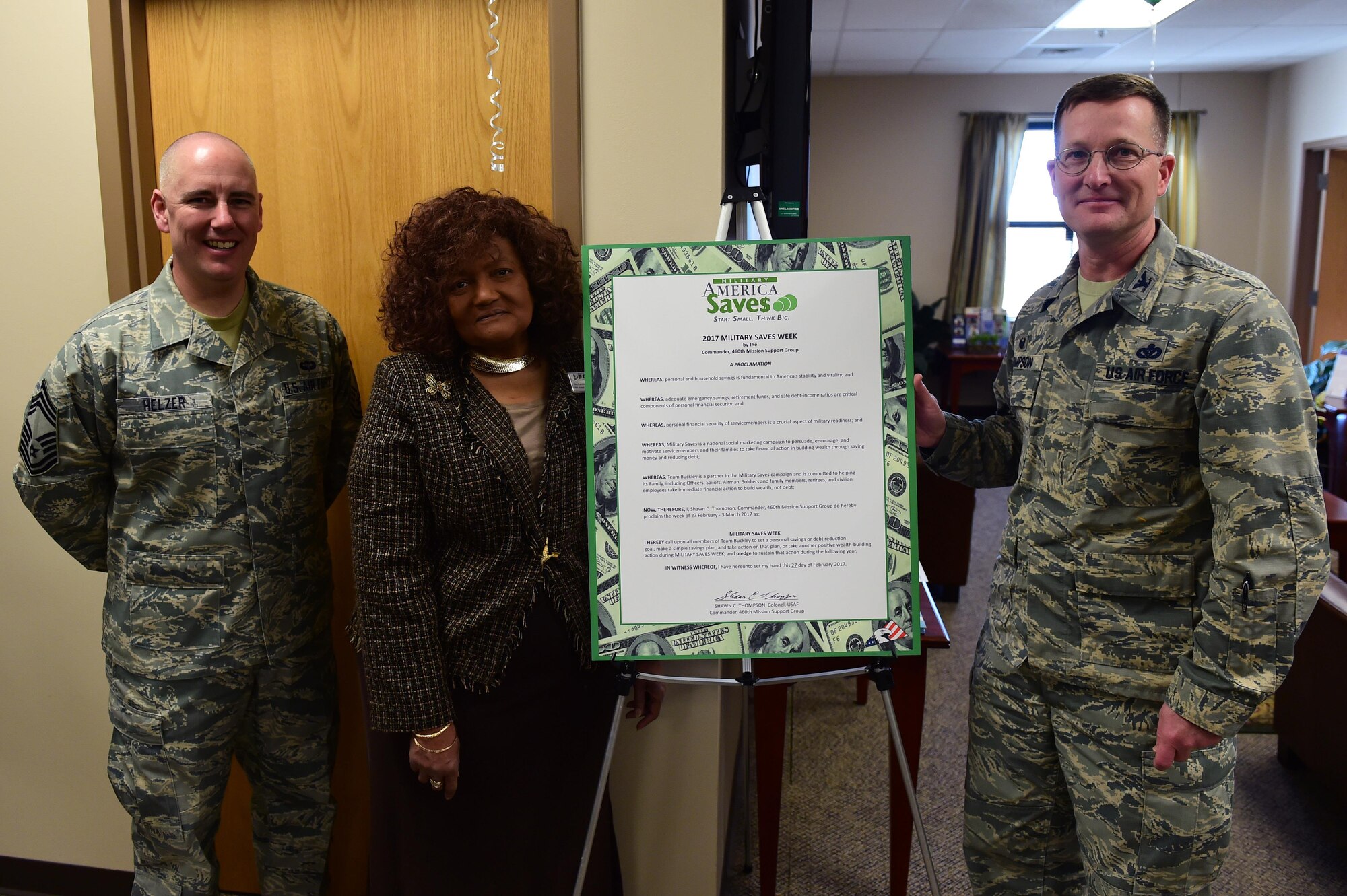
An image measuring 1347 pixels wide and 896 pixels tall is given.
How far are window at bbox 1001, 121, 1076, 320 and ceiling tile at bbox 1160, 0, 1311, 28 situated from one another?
75.5 inches

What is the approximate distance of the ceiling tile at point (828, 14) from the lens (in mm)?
5395

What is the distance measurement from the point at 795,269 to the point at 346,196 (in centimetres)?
102

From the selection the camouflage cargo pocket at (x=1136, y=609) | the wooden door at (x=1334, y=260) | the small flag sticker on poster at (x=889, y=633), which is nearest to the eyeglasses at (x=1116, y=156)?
the camouflage cargo pocket at (x=1136, y=609)

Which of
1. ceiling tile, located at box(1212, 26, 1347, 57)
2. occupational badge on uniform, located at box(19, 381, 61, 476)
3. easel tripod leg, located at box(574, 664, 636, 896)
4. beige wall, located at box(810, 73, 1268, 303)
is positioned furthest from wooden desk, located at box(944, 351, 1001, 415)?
occupational badge on uniform, located at box(19, 381, 61, 476)

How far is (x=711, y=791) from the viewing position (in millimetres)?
1822

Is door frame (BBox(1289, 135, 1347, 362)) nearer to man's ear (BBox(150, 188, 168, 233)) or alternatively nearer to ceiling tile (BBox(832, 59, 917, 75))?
ceiling tile (BBox(832, 59, 917, 75))

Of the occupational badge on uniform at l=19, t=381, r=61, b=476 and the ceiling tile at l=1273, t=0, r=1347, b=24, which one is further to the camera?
the ceiling tile at l=1273, t=0, r=1347, b=24

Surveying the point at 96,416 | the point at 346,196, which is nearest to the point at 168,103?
the point at 346,196

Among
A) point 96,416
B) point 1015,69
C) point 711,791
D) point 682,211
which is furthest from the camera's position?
point 1015,69

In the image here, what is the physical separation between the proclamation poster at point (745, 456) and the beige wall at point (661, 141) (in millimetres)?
253

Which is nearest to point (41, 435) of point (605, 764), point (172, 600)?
point (172, 600)

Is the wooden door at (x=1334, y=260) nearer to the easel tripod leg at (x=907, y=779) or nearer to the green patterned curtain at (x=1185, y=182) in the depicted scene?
the green patterned curtain at (x=1185, y=182)

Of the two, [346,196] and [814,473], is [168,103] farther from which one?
[814,473]

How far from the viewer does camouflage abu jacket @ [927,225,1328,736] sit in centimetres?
122
